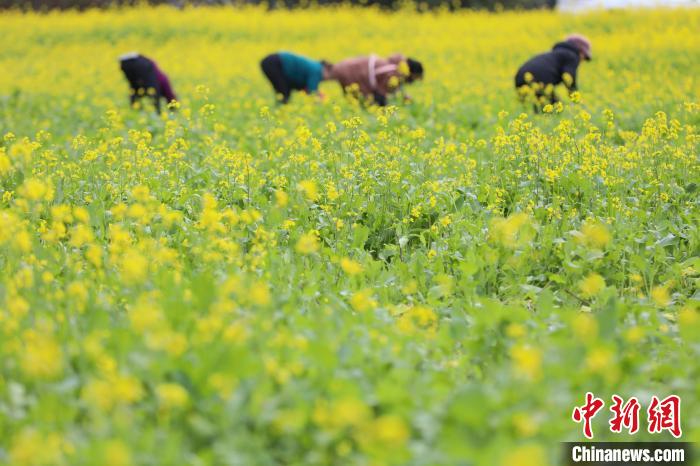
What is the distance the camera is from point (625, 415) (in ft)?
9.14

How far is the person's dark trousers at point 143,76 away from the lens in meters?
9.39

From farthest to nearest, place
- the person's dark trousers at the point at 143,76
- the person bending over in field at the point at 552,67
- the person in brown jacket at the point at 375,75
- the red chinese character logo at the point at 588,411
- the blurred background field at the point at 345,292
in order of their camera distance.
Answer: the person's dark trousers at the point at 143,76 < the person in brown jacket at the point at 375,75 < the person bending over in field at the point at 552,67 < the red chinese character logo at the point at 588,411 < the blurred background field at the point at 345,292

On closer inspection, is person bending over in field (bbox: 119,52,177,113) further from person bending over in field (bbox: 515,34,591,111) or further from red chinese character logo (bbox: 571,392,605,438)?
red chinese character logo (bbox: 571,392,605,438)

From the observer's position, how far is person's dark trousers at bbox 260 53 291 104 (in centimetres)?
949

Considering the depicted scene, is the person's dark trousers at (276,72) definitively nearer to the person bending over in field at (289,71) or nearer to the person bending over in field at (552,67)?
the person bending over in field at (289,71)

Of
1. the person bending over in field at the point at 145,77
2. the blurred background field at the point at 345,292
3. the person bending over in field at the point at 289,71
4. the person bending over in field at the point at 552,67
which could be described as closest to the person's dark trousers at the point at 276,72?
the person bending over in field at the point at 289,71

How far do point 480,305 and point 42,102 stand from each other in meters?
8.19

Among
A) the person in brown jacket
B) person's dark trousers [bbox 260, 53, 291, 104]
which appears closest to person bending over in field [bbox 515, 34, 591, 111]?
the person in brown jacket

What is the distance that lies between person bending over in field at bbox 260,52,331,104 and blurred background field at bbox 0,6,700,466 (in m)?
0.72

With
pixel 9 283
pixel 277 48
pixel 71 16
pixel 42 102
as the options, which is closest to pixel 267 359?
pixel 9 283

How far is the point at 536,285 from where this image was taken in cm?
446

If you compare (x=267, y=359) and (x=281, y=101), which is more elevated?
(x=281, y=101)

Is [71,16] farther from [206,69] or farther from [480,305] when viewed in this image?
[480,305]

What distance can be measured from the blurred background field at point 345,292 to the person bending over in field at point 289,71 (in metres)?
0.72
